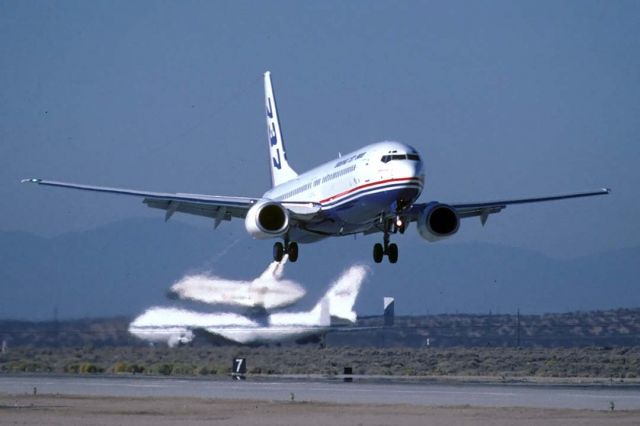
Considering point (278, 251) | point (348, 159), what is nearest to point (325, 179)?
point (348, 159)

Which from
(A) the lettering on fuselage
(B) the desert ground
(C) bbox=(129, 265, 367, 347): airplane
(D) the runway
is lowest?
(B) the desert ground

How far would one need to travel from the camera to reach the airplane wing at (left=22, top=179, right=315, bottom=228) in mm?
51062

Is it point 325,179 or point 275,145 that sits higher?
point 275,145

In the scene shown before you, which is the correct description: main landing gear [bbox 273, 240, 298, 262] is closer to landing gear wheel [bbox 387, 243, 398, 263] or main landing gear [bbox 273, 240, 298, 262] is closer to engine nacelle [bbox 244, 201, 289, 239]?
engine nacelle [bbox 244, 201, 289, 239]

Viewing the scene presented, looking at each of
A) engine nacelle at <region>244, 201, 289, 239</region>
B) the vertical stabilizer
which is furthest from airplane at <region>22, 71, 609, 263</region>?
the vertical stabilizer

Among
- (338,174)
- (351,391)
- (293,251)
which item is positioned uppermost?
(338,174)

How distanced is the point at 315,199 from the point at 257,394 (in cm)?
962

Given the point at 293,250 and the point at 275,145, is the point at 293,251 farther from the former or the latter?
the point at 275,145

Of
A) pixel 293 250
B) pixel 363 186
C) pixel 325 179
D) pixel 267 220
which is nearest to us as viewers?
pixel 363 186

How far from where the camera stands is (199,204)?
177ft

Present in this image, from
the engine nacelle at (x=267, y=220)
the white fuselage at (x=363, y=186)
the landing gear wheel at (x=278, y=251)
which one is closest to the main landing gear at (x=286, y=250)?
the landing gear wheel at (x=278, y=251)

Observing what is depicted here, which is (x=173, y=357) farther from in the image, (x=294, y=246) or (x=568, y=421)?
(x=568, y=421)

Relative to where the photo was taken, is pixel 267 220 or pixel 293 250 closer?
pixel 267 220

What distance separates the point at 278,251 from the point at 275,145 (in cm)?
1789
